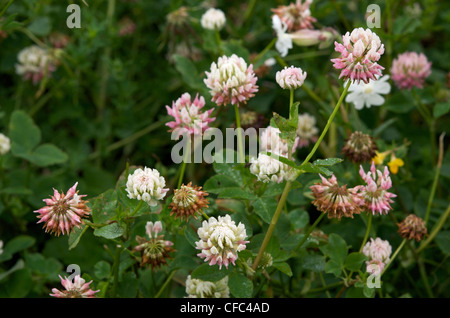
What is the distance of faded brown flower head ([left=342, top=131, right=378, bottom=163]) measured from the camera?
1.09 meters

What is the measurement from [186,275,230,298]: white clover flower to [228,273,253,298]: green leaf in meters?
0.06

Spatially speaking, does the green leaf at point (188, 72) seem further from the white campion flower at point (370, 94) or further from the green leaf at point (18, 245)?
the green leaf at point (18, 245)

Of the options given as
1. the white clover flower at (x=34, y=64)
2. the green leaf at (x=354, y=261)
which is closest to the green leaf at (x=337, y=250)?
the green leaf at (x=354, y=261)

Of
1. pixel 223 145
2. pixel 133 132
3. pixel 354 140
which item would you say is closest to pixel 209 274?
pixel 354 140

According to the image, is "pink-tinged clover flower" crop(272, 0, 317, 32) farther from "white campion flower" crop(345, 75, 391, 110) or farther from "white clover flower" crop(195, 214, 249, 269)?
"white clover flower" crop(195, 214, 249, 269)

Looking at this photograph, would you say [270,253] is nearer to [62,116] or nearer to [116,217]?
[116,217]

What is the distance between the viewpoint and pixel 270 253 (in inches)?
38.3

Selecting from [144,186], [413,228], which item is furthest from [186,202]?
[413,228]

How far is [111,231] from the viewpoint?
90cm

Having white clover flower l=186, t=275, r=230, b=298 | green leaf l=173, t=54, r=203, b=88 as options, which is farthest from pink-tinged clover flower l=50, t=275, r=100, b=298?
green leaf l=173, t=54, r=203, b=88

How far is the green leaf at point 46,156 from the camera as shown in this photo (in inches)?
54.7

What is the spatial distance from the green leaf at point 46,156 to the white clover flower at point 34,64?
12.6 inches

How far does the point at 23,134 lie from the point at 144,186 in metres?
0.74
